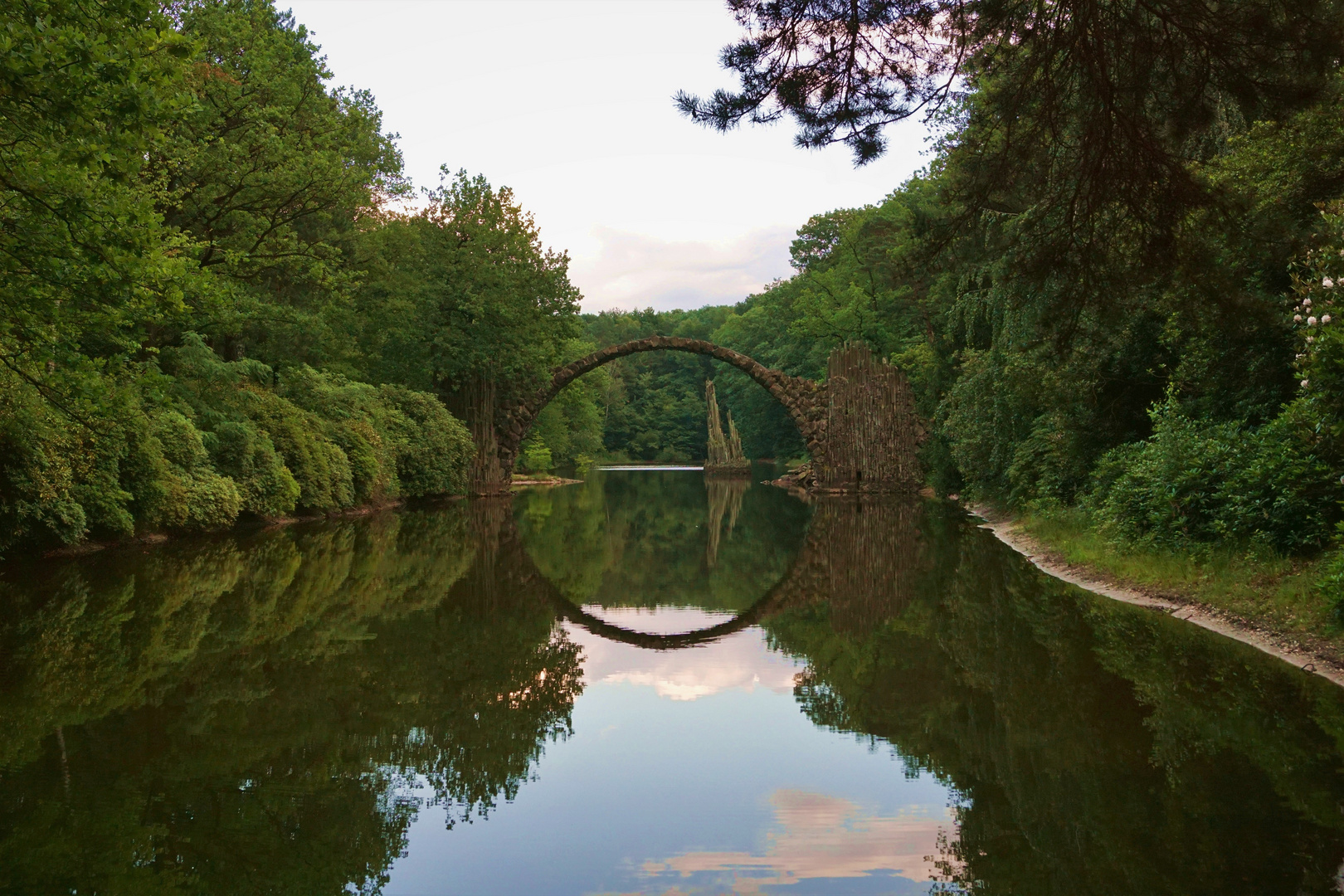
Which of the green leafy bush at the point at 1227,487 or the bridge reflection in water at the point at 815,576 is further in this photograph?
the bridge reflection in water at the point at 815,576

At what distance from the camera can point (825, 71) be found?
24.0 feet

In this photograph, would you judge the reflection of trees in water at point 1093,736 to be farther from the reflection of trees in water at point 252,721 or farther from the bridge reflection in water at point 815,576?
the reflection of trees in water at point 252,721

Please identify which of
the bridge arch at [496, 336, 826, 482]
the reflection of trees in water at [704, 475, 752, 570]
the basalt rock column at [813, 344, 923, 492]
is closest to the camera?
the reflection of trees in water at [704, 475, 752, 570]

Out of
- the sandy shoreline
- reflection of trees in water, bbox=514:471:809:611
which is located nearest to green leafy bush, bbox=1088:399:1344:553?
the sandy shoreline

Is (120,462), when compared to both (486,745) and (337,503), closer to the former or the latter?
(337,503)

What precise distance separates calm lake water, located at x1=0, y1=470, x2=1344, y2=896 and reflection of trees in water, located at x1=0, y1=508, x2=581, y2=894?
27mm

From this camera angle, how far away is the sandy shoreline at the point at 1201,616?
6.97 metres

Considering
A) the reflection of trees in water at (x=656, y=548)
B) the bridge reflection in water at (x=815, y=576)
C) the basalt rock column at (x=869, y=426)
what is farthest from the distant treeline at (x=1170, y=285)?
the basalt rock column at (x=869, y=426)

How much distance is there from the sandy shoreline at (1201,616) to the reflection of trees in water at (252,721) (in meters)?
5.28

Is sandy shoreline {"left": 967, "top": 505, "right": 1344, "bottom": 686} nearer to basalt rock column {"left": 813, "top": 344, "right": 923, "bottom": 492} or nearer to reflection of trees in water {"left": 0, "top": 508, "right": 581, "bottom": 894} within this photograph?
reflection of trees in water {"left": 0, "top": 508, "right": 581, "bottom": 894}

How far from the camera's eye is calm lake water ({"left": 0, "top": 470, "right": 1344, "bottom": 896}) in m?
3.98

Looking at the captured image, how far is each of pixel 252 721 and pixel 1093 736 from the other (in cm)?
496

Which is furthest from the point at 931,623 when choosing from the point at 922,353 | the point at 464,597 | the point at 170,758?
the point at 922,353

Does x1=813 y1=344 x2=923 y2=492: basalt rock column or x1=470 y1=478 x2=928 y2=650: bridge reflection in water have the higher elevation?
x1=813 y1=344 x2=923 y2=492: basalt rock column
